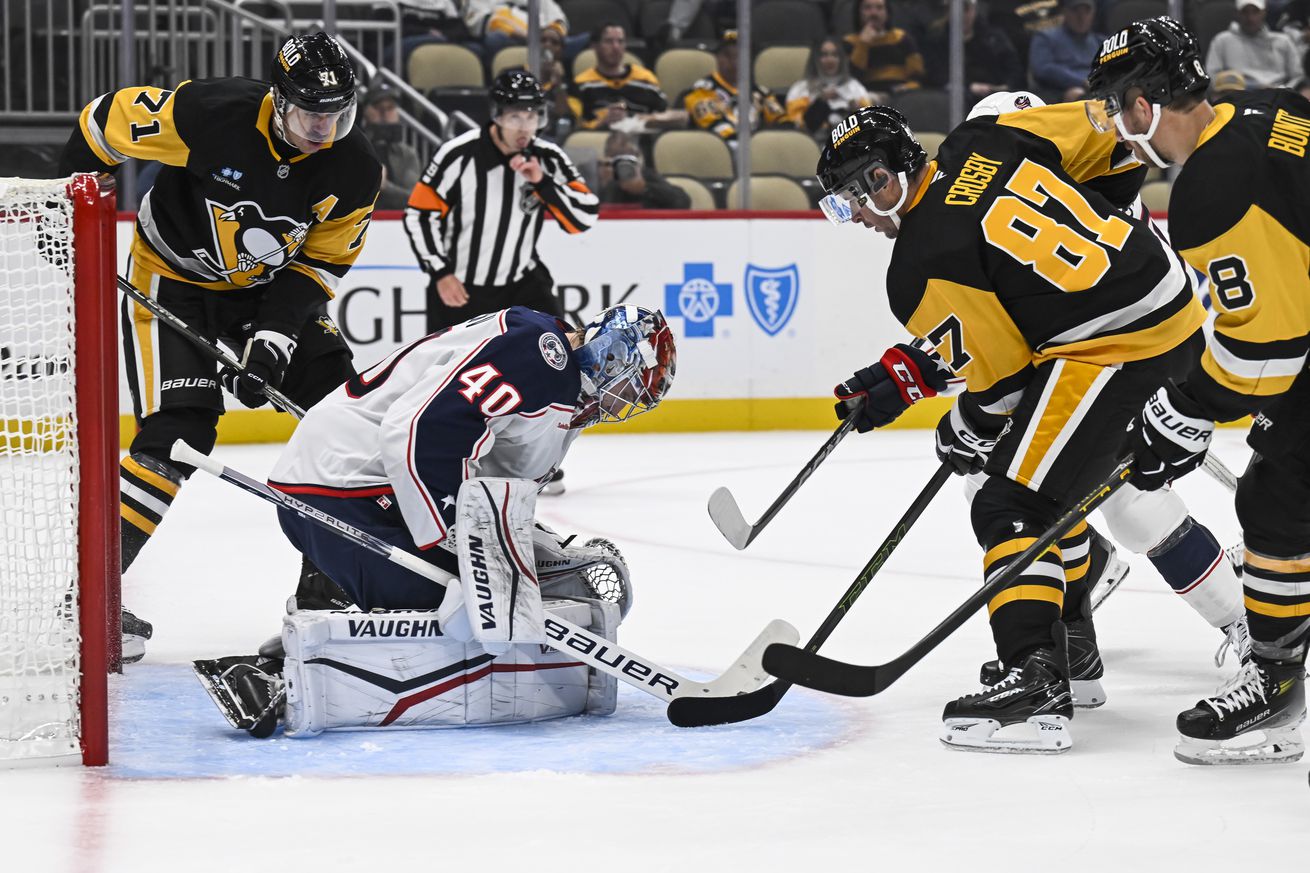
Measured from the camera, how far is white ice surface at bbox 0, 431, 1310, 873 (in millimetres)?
2102

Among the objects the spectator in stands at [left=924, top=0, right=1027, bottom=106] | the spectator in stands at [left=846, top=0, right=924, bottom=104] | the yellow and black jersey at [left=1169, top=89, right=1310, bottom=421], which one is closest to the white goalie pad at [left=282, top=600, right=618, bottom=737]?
the yellow and black jersey at [left=1169, top=89, right=1310, bottom=421]

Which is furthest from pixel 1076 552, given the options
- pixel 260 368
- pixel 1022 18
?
pixel 1022 18

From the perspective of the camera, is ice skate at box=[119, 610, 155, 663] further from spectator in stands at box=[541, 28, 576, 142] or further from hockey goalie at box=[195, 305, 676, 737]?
spectator in stands at box=[541, 28, 576, 142]

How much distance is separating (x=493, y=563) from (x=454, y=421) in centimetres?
21

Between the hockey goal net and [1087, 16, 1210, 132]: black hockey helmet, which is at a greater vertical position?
[1087, 16, 1210, 132]: black hockey helmet

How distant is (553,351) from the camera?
2.63 m

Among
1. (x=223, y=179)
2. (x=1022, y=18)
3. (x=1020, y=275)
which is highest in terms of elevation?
(x=1022, y=18)

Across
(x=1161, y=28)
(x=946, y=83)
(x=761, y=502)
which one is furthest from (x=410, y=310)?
(x=1161, y=28)

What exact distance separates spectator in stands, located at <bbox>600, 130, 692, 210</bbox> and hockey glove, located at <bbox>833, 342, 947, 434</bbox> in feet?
13.1

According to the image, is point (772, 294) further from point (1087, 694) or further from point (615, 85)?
point (1087, 694)

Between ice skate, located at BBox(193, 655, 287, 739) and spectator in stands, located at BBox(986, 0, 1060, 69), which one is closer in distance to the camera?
ice skate, located at BBox(193, 655, 287, 739)

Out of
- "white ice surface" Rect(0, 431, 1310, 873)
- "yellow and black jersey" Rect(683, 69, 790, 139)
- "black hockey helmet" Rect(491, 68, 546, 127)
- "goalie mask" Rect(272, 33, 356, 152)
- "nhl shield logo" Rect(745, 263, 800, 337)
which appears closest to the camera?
"white ice surface" Rect(0, 431, 1310, 873)

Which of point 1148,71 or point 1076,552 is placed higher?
point 1148,71

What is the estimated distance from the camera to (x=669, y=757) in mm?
2543
